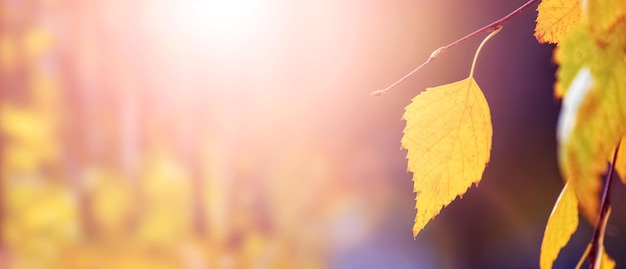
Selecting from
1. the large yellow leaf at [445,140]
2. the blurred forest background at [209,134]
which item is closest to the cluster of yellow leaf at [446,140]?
the large yellow leaf at [445,140]

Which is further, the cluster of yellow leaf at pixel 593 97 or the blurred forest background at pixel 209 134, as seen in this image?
the blurred forest background at pixel 209 134

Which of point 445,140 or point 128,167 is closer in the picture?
point 445,140

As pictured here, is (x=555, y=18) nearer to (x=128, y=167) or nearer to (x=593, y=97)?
(x=593, y=97)

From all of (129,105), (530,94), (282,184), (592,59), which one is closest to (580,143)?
(592,59)

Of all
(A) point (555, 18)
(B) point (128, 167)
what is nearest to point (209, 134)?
(B) point (128, 167)

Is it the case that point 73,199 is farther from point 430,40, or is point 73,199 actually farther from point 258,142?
point 430,40

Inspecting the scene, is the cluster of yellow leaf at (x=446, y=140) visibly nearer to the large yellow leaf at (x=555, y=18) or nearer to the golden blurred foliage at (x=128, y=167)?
the large yellow leaf at (x=555, y=18)
